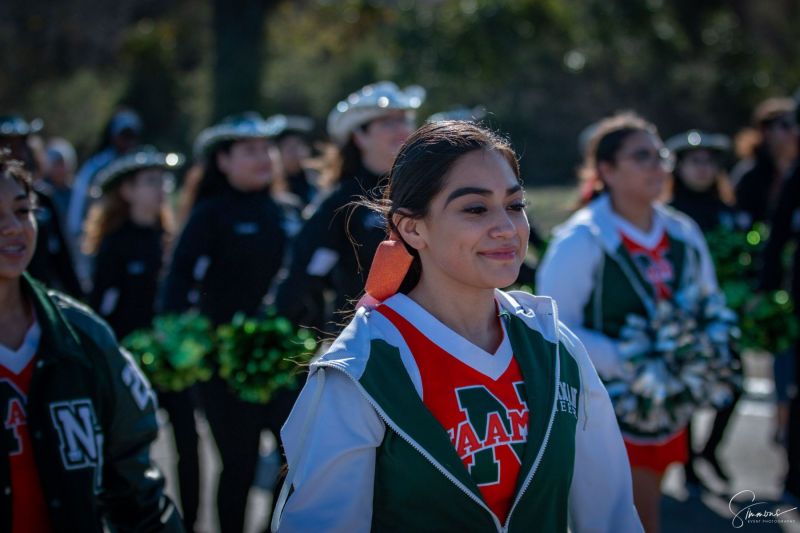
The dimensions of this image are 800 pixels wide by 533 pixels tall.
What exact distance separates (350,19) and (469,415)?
1123 inches

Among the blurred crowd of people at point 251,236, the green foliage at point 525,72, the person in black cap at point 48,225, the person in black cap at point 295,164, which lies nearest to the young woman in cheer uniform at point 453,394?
the blurred crowd of people at point 251,236

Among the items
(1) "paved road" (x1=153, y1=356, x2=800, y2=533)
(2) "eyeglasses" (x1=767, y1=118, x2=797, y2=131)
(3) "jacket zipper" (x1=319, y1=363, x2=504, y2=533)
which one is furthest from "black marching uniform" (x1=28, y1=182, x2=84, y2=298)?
(2) "eyeglasses" (x1=767, y1=118, x2=797, y2=131)

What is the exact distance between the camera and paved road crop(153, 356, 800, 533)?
20.4 feet

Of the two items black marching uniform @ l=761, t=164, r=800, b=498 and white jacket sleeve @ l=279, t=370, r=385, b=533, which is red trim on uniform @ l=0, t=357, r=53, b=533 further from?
black marching uniform @ l=761, t=164, r=800, b=498

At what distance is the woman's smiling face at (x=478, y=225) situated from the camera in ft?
9.03

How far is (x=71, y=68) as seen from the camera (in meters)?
31.9

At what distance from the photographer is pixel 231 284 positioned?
579cm

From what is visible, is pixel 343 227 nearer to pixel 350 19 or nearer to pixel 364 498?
pixel 364 498

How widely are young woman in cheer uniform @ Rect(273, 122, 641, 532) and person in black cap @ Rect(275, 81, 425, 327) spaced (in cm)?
189

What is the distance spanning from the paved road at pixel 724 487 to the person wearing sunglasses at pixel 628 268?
1757 millimetres

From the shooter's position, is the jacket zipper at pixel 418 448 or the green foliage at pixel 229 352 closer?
the jacket zipper at pixel 418 448

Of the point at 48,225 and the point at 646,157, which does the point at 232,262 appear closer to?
the point at 48,225

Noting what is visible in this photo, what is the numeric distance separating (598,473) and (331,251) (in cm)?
244

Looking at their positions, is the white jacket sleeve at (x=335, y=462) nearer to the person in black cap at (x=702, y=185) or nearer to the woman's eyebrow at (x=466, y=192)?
the woman's eyebrow at (x=466, y=192)
